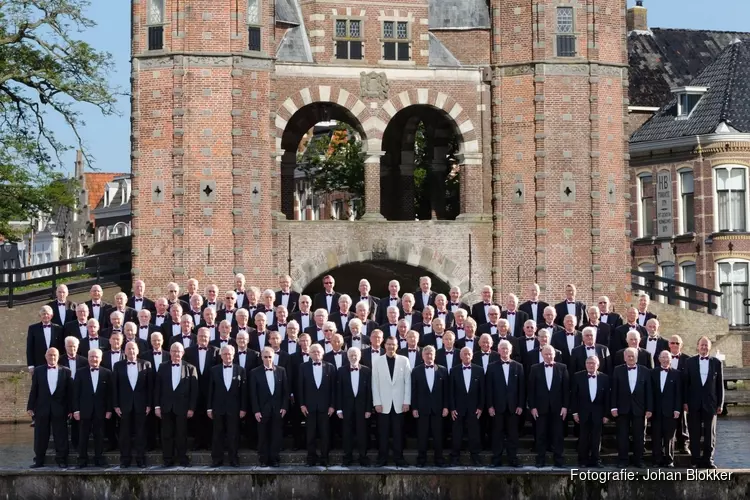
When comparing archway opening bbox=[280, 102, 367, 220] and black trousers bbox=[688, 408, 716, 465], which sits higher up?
archway opening bbox=[280, 102, 367, 220]

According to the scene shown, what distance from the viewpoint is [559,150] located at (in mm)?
34875

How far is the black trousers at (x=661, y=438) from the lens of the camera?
21.1 m

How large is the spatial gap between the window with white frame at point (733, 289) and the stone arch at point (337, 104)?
12.3 meters

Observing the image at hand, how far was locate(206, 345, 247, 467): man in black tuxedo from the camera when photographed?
69.4ft

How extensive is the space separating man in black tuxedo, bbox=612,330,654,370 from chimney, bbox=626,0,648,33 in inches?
1188

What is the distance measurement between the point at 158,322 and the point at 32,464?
2.62m

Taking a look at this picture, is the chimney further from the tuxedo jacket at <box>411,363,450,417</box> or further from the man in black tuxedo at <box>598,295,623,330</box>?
the tuxedo jacket at <box>411,363,450,417</box>

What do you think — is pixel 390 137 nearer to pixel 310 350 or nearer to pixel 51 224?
pixel 310 350

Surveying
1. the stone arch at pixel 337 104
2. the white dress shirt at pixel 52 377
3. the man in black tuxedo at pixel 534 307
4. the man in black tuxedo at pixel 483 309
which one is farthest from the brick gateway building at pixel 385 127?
the white dress shirt at pixel 52 377

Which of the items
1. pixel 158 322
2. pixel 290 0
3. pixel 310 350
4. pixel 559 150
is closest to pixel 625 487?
pixel 310 350

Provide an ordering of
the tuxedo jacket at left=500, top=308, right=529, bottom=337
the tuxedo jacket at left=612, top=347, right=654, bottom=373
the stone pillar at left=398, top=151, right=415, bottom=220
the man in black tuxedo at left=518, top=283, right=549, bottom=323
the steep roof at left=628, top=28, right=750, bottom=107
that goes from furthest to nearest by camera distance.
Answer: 1. the steep roof at left=628, top=28, right=750, bottom=107
2. the stone pillar at left=398, top=151, right=415, bottom=220
3. the man in black tuxedo at left=518, top=283, right=549, bottom=323
4. the tuxedo jacket at left=500, top=308, right=529, bottom=337
5. the tuxedo jacket at left=612, top=347, right=654, bottom=373

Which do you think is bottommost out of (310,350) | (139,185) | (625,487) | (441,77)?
(625,487)

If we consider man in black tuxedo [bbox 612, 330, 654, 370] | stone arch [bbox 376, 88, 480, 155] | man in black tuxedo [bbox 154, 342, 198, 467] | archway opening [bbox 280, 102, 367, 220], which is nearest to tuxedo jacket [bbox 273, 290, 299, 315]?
man in black tuxedo [bbox 154, 342, 198, 467]

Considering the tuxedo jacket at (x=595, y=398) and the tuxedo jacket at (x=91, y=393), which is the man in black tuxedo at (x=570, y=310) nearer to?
the tuxedo jacket at (x=595, y=398)
